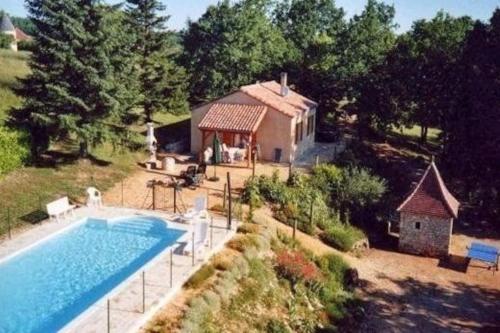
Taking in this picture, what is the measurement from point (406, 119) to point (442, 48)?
6639mm

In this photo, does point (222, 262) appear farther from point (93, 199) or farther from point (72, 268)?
point (93, 199)

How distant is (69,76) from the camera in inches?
1125

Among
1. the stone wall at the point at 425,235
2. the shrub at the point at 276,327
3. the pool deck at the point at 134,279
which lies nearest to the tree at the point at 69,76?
the pool deck at the point at 134,279

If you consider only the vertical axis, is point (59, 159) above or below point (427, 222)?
above

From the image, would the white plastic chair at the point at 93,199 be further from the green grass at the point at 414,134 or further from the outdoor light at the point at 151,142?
the green grass at the point at 414,134

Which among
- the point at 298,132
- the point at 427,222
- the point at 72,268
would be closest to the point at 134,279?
the point at 72,268

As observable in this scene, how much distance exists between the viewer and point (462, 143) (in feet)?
124

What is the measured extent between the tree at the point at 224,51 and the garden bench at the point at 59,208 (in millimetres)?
25376

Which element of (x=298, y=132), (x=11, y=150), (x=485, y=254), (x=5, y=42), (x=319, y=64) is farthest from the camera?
(x=5, y=42)

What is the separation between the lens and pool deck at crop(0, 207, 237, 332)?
1538cm

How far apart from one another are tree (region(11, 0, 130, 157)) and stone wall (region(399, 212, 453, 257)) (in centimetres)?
1674

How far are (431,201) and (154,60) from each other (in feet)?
76.9

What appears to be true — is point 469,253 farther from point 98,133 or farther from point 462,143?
point 98,133

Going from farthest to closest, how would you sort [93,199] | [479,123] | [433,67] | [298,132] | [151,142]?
[433,67] < [298,132] < [479,123] < [151,142] < [93,199]
